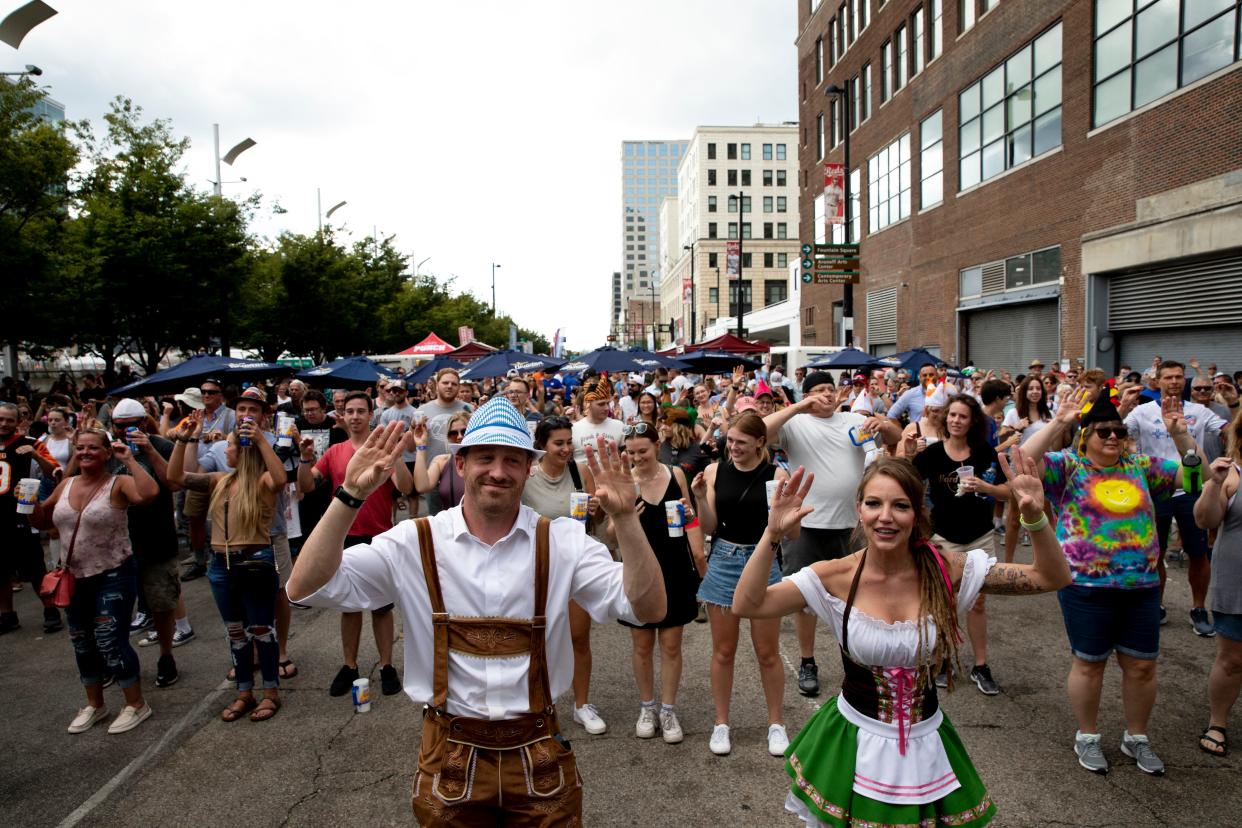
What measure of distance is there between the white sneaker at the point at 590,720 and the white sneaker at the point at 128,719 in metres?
2.84

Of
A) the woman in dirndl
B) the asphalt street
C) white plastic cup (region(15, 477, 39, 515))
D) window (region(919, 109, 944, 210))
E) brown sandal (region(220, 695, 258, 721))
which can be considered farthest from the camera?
window (region(919, 109, 944, 210))

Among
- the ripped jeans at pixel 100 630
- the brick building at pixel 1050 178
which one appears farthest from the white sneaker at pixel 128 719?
the brick building at pixel 1050 178

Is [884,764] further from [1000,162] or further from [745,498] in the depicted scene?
[1000,162]

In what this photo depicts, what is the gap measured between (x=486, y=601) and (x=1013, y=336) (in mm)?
24674

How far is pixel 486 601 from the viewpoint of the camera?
2389 millimetres

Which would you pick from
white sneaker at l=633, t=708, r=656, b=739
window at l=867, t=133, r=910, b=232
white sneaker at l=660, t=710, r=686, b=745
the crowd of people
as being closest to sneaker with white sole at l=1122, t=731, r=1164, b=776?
A: the crowd of people

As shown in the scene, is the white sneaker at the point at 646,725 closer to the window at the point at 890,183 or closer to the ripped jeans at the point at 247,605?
the ripped jeans at the point at 247,605

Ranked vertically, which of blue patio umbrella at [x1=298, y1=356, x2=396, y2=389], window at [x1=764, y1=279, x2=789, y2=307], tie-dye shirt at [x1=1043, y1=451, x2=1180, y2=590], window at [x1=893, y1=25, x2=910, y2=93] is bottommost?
tie-dye shirt at [x1=1043, y1=451, x2=1180, y2=590]

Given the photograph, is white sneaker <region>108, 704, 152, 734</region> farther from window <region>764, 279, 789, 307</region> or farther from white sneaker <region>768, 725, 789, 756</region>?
window <region>764, 279, 789, 307</region>

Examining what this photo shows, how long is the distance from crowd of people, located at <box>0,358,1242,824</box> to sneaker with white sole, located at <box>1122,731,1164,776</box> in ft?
0.06

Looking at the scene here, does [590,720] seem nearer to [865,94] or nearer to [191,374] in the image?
[191,374]

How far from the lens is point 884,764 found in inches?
101

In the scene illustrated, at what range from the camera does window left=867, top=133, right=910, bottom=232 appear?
30797 mm

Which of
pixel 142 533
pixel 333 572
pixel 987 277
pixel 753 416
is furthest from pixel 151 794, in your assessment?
pixel 987 277
